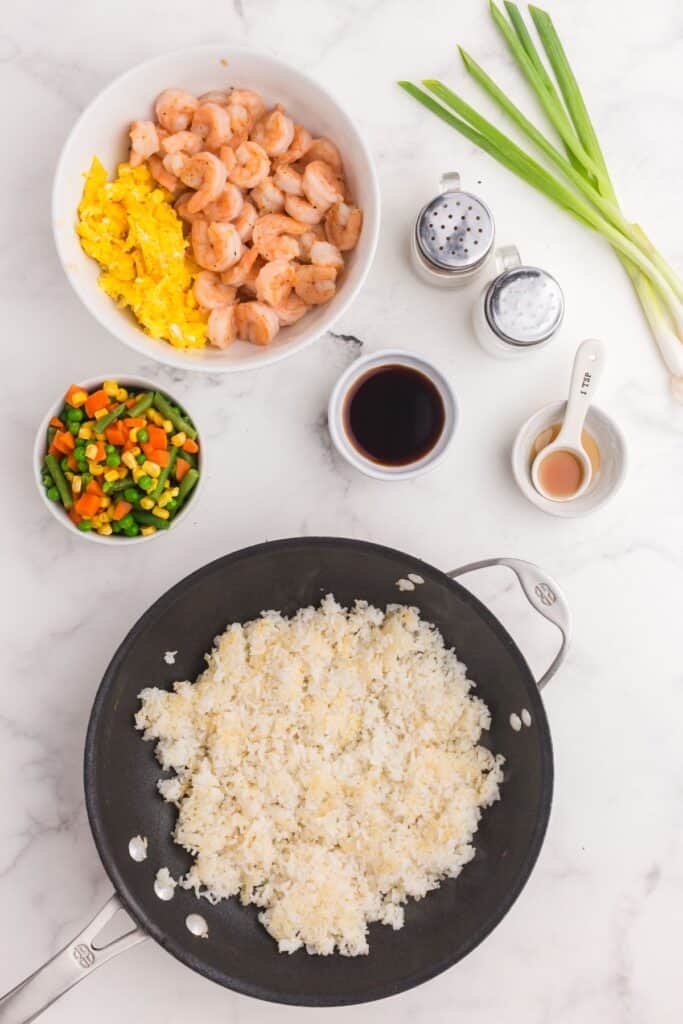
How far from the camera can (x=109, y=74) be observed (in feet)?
7.15

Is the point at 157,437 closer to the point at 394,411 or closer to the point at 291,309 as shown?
the point at 291,309

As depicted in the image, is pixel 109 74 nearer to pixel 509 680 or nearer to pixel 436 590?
pixel 436 590

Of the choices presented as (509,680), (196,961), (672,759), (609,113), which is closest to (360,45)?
(609,113)

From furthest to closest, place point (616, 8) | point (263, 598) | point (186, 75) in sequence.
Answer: point (616, 8) → point (263, 598) → point (186, 75)

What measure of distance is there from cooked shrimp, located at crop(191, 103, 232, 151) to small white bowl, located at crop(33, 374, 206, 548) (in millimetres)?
535

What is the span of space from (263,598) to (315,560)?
17 cm

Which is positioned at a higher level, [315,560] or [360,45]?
[360,45]

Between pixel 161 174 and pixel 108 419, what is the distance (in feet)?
1.79

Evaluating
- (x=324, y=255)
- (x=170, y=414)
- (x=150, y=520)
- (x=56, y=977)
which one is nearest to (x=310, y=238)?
(x=324, y=255)

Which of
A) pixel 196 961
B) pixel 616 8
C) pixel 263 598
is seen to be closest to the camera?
pixel 196 961

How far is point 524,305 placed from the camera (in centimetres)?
206

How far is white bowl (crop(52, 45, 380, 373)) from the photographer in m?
1.92

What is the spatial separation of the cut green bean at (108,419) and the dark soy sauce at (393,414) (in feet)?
1.67

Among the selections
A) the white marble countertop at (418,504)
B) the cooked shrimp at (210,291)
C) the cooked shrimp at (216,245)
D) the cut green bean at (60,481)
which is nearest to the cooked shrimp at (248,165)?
the cooked shrimp at (216,245)
